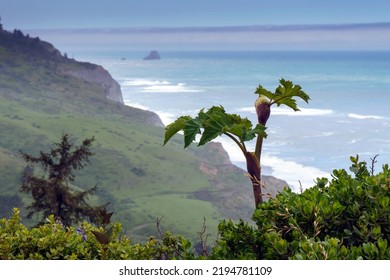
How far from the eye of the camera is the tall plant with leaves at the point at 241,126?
15.3ft

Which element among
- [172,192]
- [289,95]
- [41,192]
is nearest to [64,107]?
[172,192]

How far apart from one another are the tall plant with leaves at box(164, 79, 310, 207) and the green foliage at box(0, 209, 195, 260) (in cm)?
82

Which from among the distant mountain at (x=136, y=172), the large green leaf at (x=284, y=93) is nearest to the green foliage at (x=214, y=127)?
the large green leaf at (x=284, y=93)

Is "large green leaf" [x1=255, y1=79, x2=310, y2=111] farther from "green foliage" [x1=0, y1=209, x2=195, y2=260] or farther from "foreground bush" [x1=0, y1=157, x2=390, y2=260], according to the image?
"green foliage" [x1=0, y1=209, x2=195, y2=260]

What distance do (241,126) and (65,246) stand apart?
1.61 m

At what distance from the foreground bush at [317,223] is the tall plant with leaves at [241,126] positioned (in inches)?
11.2

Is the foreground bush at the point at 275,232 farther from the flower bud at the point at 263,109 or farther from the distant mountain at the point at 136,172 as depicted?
the distant mountain at the point at 136,172

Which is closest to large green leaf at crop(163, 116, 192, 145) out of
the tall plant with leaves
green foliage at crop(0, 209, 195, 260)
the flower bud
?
the tall plant with leaves

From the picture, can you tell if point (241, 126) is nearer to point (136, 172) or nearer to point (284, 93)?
point (284, 93)

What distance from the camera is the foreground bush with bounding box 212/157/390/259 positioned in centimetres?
451
